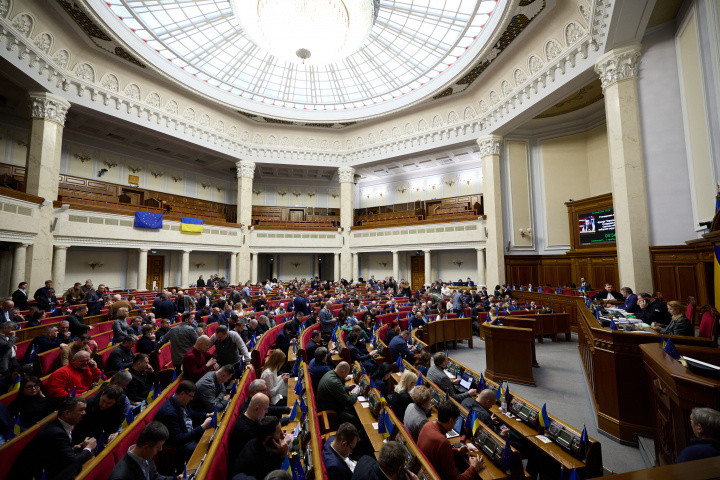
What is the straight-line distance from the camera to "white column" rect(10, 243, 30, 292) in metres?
9.77

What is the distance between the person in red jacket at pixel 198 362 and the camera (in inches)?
156

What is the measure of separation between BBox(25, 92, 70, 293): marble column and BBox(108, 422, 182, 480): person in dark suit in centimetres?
1191

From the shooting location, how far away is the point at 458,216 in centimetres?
1602

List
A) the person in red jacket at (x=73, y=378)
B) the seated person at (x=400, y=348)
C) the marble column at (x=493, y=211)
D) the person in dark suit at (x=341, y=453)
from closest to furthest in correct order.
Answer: the person in dark suit at (x=341, y=453), the person in red jacket at (x=73, y=378), the seated person at (x=400, y=348), the marble column at (x=493, y=211)

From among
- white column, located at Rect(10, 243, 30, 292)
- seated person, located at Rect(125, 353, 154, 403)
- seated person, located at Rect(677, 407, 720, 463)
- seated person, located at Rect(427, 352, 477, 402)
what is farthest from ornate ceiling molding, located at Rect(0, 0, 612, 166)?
seated person, located at Rect(125, 353, 154, 403)

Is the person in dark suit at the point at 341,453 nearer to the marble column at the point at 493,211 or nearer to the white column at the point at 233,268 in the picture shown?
the marble column at the point at 493,211

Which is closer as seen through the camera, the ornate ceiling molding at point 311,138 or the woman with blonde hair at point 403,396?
the woman with blonde hair at point 403,396

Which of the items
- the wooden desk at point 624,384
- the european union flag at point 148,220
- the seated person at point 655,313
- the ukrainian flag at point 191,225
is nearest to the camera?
the wooden desk at point 624,384

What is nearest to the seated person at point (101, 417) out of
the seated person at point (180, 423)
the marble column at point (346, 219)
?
the seated person at point (180, 423)

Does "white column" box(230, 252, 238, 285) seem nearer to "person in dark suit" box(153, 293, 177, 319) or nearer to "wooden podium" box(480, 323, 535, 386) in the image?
"person in dark suit" box(153, 293, 177, 319)

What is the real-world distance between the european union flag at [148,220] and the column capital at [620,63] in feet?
55.3

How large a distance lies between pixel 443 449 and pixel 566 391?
3942 millimetres

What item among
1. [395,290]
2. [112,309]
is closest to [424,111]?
[395,290]

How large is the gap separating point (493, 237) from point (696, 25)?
8.96 metres
